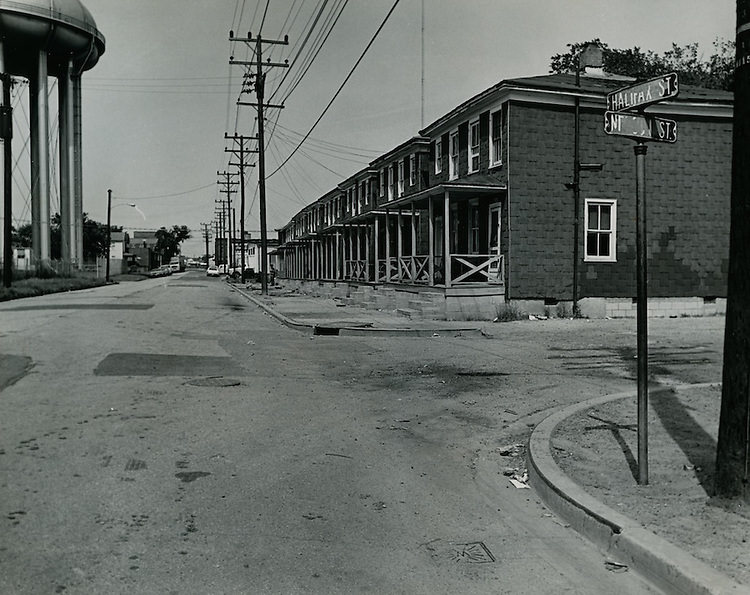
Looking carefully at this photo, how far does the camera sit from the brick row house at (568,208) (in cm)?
2172

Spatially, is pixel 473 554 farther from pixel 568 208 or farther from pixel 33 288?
pixel 33 288

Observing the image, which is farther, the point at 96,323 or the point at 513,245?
the point at 513,245

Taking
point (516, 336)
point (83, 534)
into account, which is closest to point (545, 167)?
point (516, 336)

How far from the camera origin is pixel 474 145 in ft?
80.9

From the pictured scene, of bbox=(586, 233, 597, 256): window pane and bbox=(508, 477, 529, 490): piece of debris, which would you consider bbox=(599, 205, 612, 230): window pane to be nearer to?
bbox=(586, 233, 597, 256): window pane

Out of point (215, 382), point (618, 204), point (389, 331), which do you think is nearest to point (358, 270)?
point (618, 204)

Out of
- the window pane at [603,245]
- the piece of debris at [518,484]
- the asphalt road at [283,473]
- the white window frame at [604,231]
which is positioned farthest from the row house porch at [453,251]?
the piece of debris at [518,484]

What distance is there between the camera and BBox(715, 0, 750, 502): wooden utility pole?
4.64 meters

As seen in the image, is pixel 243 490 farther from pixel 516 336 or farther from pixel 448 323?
pixel 448 323

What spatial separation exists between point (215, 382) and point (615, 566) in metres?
7.17

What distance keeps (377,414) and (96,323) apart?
11945mm

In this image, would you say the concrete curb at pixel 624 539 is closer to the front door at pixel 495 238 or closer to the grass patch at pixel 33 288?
the front door at pixel 495 238

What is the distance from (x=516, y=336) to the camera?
17.2 metres

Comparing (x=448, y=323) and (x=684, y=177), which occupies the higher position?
(x=684, y=177)
